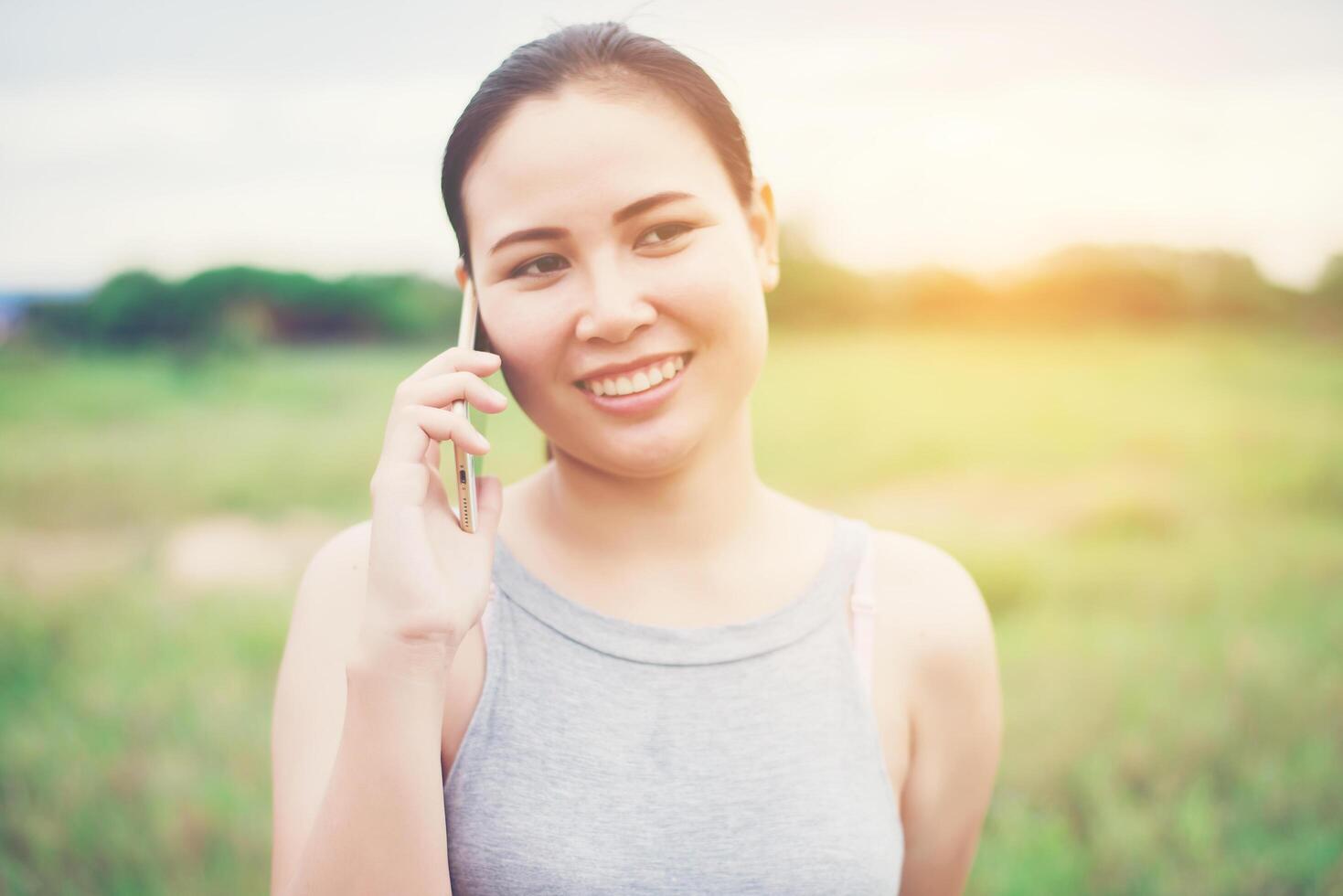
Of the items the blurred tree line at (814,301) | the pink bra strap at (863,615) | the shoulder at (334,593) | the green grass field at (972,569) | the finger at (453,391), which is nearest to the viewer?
the finger at (453,391)

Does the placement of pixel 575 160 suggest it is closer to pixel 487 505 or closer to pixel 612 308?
pixel 612 308

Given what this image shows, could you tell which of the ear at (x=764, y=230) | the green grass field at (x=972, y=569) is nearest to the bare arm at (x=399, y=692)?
the ear at (x=764, y=230)

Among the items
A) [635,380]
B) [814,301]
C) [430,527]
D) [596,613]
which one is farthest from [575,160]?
[814,301]

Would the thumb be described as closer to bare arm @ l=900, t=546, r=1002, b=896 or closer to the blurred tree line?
bare arm @ l=900, t=546, r=1002, b=896

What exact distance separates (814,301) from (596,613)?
3.00 meters

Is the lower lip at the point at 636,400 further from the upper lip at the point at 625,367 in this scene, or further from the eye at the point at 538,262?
the eye at the point at 538,262

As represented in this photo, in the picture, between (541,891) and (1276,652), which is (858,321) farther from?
(541,891)

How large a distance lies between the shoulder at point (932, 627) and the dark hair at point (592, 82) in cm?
69

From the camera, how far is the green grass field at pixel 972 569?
249cm

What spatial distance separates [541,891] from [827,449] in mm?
2946

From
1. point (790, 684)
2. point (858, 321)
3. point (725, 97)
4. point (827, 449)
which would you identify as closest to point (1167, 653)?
point (827, 449)

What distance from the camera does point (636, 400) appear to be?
1.33 metres

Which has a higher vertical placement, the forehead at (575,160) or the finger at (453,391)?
the forehead at (575,160)

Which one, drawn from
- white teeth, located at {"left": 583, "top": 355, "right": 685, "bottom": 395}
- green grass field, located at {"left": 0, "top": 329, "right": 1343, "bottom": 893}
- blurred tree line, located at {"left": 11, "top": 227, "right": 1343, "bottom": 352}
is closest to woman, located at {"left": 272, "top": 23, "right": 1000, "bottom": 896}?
white teeth, located at {"left": 583, "top": 355, "right": 685, "bottom": 395}
